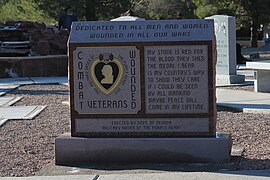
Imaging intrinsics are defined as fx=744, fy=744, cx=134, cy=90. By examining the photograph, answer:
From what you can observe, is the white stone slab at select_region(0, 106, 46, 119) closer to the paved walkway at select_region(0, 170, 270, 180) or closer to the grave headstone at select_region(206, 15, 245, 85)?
the paved walkway at select_region(0, 170, 270, 180)

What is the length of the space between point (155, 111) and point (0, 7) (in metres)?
41.9

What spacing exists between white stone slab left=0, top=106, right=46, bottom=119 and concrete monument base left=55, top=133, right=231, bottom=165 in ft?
15.6

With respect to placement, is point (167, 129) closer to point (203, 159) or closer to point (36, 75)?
point (203, 159)

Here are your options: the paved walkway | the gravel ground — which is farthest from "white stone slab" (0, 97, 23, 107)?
the paved walkway

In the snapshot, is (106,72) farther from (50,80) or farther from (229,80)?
(50,80)

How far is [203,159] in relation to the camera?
29.6ft

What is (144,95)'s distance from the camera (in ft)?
30.3

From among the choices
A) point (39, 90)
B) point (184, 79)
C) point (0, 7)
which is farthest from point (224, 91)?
point (0, 7)

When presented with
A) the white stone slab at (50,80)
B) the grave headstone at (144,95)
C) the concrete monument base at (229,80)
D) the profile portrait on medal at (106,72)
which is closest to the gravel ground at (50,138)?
the grave headstone at (144,95)

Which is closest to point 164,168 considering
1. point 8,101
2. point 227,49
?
point 8,101

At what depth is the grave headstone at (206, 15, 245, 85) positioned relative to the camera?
63.9 feet

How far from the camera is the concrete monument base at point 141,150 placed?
8977mm

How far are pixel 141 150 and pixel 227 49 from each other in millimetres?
10913

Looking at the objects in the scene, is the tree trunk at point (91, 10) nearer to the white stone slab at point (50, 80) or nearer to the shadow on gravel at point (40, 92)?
the white stone slab at point (50, 80)
